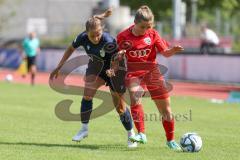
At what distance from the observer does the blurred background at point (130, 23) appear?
33656 millimetres

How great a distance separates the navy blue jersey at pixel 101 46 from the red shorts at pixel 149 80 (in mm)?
462

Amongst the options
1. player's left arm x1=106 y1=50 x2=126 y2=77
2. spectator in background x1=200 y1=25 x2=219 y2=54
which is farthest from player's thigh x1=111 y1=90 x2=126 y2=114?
spectator in background x1=200 y1=25 x2=219 y2=54

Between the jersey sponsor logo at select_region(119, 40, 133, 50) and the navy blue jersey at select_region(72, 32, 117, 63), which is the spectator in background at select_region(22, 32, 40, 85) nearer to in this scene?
the navy blue jersey at select_region(72, 32, 117, 63)

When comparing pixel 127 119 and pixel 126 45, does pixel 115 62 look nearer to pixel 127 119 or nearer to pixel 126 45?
pixel 126 45

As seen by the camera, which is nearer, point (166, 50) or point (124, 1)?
point (166, 50)

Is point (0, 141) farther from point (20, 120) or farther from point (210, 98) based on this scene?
point (210, 98)

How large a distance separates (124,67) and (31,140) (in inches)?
79.2

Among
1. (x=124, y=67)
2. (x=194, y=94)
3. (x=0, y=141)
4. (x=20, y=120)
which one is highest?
(x=124, y=67)

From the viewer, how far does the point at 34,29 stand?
5909 cm

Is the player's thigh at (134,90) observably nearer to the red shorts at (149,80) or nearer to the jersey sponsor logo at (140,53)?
the red shorts at (149,80)

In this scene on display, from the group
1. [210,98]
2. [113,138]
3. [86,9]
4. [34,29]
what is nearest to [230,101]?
[210,98]

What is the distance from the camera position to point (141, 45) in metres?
11.6

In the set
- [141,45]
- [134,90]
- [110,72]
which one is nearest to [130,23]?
[134,90]

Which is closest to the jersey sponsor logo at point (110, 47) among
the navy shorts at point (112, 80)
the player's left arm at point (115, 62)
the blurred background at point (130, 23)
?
the player's left arm at point (115, 62)
